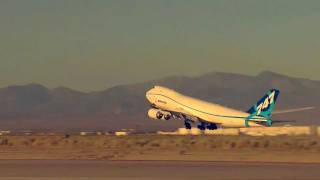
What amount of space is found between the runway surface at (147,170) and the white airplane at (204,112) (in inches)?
2658

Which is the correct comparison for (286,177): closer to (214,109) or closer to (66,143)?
(66,143)

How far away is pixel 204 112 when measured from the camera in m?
120

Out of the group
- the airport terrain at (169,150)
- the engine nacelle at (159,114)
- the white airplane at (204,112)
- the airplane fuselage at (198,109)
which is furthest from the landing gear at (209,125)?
the airport terrain at (169,150)

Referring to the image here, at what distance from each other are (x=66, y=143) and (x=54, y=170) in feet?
106

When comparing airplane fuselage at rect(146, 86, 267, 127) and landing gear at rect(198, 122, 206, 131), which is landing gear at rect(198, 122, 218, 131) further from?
airplane fuselage at rect(146, 86, 267, 127)

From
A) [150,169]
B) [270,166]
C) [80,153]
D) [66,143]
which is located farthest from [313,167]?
[66,143]

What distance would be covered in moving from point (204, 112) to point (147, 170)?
3100 inches

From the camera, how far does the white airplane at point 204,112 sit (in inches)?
4542

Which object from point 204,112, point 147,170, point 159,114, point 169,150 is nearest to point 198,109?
point 204,112

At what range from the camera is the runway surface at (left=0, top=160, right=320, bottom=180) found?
37.6 metres

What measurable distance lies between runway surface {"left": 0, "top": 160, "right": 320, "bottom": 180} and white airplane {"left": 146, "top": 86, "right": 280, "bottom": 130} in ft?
222

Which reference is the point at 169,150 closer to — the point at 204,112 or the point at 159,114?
the point at 159,114

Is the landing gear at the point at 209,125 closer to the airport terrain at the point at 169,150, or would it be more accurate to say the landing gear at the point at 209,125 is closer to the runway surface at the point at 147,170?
the airport terrain at the point at 169,150

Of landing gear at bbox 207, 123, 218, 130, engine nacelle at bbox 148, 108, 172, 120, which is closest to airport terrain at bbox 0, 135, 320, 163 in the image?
engine nacelle at bbox 148, 108, 172, 120
